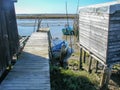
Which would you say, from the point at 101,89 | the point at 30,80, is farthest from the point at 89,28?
the point at 30,80

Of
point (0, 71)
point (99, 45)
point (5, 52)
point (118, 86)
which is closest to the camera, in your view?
point (0, 71)

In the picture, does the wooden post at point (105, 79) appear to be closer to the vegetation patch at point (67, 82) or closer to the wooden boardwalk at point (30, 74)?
the vegetation patch at point (67, 82)

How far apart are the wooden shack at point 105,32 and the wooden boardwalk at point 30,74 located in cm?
250

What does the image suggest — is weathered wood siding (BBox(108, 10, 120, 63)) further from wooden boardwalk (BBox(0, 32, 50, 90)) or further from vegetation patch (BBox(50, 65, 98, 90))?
wooden boardwalk (BBox(0, 32, 50, 90))

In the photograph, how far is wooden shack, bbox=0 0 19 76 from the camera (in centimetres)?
775

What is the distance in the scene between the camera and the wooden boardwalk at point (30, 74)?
249 inches

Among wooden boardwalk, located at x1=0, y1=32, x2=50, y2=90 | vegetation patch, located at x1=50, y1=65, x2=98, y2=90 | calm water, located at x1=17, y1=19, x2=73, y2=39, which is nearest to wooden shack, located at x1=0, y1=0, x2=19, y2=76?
wooden boardwalk, located at x1=0, y1=32, x2=50, y2=90

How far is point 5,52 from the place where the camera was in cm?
806

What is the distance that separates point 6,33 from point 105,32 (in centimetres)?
408

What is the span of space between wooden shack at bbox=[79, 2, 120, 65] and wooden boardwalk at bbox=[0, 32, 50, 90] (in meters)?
2.50

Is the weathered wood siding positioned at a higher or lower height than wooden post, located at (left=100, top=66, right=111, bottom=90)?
higher

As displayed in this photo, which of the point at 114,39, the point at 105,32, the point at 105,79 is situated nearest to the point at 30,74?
the point at 105,32

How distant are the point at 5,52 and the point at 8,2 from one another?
235 cm

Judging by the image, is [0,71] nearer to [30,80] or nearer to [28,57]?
[30,80]
